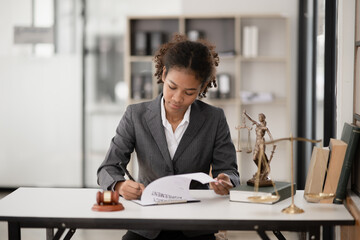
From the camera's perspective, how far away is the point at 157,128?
9.11 feet

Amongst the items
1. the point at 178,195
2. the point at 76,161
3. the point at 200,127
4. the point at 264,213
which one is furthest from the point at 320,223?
the point at 76,161

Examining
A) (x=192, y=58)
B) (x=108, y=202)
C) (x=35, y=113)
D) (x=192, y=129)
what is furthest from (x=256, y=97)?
(x=108, y=202)

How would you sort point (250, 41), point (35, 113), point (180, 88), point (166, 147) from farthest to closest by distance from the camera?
point (35, 113) < point (250, 41) < point (166, 147) < point (180, 88)

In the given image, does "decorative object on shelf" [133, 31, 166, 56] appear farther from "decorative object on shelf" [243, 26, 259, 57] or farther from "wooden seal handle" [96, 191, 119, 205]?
Answer: "wooden seal handle" [96, 191, 119, 205]

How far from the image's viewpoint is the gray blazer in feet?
9.05

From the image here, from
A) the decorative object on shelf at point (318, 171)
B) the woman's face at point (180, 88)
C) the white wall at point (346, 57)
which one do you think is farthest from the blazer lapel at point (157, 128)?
the white wall at point (346, 57)

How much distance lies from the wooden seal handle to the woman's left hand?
17.6 inches

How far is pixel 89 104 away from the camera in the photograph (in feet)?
22.0

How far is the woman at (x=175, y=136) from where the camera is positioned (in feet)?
8.65

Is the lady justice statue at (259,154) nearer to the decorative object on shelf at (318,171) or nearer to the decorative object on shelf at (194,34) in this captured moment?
the decorative object on shelf at (318,171)

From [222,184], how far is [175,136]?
352 millimetres

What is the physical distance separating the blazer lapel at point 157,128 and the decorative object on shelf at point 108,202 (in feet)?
1.42

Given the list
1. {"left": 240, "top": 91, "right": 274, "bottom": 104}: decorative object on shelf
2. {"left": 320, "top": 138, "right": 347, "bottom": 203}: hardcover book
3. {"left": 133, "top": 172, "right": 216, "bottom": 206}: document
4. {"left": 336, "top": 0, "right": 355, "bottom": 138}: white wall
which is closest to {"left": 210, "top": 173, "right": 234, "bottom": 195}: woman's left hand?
{"left": 133, "top": 172, "right": 216, "bottom": 206}: document

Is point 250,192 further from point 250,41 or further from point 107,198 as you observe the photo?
point 250,41
